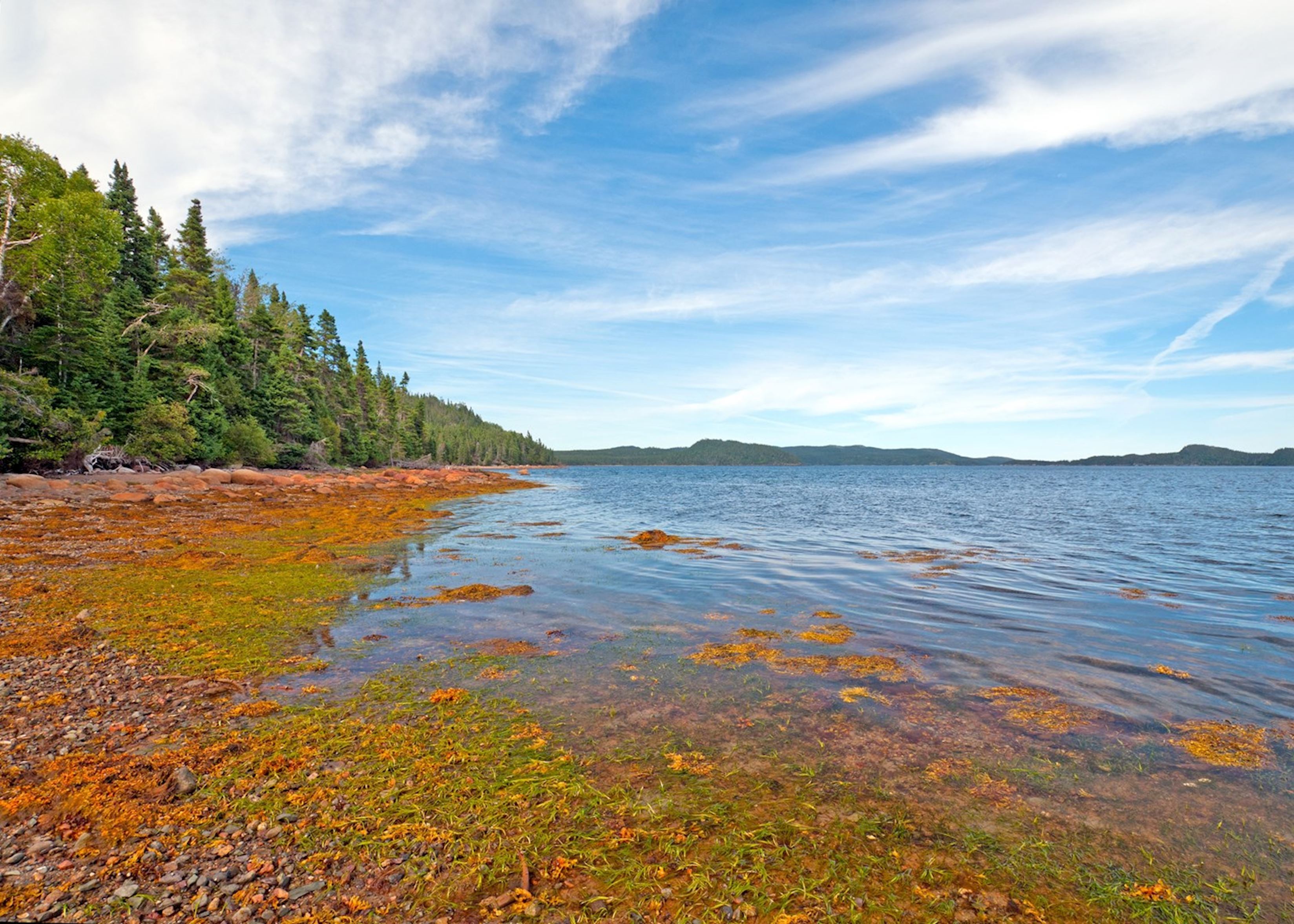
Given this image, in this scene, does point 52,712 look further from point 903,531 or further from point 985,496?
point 985,496

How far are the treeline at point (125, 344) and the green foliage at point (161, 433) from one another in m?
0.10

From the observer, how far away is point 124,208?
4822 centimetres

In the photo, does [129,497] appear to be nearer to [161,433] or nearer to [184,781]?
[161,433]

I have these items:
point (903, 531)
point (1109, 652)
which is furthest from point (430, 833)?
point (903, 531)

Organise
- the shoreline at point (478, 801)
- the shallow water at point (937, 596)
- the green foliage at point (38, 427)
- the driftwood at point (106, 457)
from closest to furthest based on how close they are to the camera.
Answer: the shoreline at point (478, 801) < the shallow water at point (937, 596) < the green foliage at point (38, 427) < the driftwood at point (106, 457)

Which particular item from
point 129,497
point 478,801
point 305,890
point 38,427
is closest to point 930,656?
point 478,801

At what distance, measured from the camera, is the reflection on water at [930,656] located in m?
6.30

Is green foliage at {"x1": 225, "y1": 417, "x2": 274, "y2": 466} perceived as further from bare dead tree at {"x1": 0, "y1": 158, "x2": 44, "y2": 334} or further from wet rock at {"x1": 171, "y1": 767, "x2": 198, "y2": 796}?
wet rock at {"x1": 171, "y1": 767, "x2": 198, "y2": 796}

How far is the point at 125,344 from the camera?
42.6 metres

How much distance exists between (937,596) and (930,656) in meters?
5.84

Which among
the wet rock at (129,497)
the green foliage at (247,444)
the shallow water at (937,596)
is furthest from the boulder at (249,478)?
the shallow water at (937,596)

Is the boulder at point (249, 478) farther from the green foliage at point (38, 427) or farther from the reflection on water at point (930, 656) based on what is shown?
the reflection on water at point (930, 656)

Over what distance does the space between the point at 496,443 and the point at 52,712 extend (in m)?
189

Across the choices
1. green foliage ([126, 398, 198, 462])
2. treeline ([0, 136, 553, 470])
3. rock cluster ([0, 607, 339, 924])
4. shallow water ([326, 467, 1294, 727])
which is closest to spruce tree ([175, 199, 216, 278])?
treeline ([0, 136, 553, 470])
